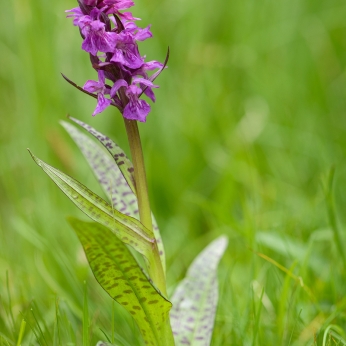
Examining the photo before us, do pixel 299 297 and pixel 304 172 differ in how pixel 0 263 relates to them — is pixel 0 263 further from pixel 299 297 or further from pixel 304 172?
pixel 304 172

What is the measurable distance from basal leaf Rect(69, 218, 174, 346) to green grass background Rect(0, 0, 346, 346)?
0.34m

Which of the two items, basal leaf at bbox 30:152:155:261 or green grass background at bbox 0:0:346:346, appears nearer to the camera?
basal leaf at bbox 30:152:155:261

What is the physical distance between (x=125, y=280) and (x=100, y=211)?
0.22 meters

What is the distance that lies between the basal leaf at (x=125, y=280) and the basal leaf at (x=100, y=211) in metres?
0.12

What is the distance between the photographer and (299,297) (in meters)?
2.05

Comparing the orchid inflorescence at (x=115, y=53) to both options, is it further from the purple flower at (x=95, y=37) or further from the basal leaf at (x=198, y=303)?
the basal leaf at (x=198, y=303)

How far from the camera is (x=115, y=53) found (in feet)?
4.81

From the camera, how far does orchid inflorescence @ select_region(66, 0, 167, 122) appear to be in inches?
56.7

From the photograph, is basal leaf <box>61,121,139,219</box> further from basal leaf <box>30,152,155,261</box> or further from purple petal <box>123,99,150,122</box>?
purple petal <box>123,99,150,122</box>

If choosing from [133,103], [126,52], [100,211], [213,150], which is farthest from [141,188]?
[213,150]

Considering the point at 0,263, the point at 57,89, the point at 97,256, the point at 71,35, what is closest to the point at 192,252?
the point at 0,263

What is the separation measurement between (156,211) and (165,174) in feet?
0.99

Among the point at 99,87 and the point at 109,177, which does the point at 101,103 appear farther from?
the point at 109,177

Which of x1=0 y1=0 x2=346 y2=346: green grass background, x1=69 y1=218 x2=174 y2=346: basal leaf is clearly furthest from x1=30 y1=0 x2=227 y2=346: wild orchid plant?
x1=0 y1=0 x2=346 y2=346: green grass background
